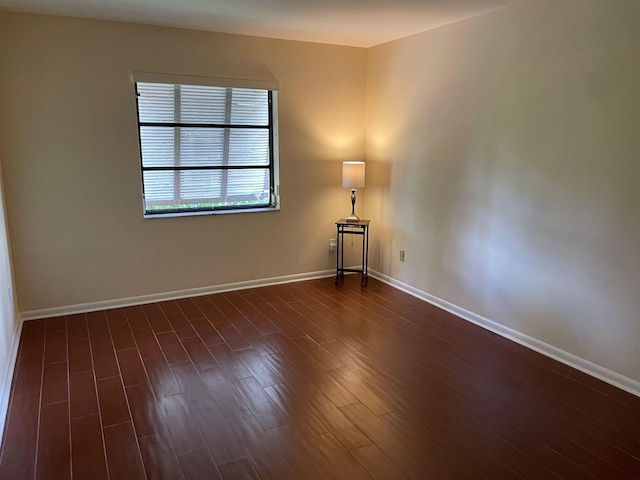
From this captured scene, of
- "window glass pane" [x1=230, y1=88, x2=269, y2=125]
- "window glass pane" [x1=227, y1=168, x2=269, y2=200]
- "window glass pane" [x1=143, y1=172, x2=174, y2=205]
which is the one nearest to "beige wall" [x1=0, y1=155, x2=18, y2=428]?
"window glass pane" [x1=143, y1=172, x2=174, y2=205]

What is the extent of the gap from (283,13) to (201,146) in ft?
4.77

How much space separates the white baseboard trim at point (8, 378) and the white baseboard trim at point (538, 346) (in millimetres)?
3150

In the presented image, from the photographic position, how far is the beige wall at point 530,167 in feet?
A: 8.85

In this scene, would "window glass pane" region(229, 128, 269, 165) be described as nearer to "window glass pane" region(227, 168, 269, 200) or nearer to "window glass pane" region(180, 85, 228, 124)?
"window glass pane" region(227, 168, 269, 200)

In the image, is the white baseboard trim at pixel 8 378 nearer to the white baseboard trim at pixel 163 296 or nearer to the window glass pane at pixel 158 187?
the white baseboard trim at pixel 163 296

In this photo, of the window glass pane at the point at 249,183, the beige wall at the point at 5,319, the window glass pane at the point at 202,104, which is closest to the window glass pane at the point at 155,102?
the window glass pane at the point at 202,104

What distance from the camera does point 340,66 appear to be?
4676 mm

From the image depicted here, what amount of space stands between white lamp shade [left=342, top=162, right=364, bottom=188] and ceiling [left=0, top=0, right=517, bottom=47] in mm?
1169

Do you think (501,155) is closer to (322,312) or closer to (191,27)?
(322,312)

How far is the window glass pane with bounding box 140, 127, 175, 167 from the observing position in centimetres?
409

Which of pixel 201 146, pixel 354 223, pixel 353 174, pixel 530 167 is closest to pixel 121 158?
pixel 201 146

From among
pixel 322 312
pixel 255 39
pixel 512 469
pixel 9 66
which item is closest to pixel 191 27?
pixel 255 39

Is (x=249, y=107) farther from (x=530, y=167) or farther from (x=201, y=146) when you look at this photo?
(x=530, y=167)

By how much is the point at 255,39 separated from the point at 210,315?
97.5 inches
